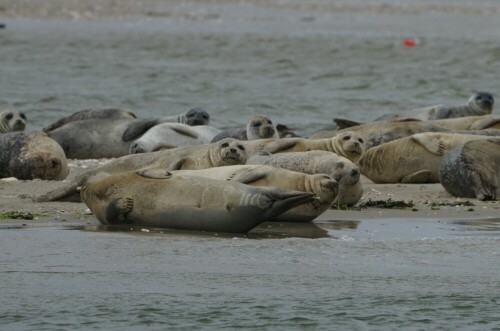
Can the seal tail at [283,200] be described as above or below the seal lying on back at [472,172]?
below

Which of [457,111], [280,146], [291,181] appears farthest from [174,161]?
[457,111]

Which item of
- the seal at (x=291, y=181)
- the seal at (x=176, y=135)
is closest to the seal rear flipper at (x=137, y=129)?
the seal at (x=176, y=135)

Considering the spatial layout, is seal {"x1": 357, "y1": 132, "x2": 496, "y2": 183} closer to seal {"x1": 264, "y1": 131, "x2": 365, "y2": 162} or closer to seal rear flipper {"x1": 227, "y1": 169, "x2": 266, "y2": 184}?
seal {"x1": 264, "y1": 131, "x2": 365, "y2": 162}

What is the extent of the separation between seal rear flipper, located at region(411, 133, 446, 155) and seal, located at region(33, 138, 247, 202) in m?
1.60

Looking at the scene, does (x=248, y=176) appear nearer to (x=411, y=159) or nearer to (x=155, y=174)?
(x=155, y=174)

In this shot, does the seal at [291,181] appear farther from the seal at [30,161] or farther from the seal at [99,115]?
the seal at [99,115]

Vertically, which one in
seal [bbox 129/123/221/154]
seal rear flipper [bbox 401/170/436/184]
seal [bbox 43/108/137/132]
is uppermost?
seal [bbox 43/108/137/132]

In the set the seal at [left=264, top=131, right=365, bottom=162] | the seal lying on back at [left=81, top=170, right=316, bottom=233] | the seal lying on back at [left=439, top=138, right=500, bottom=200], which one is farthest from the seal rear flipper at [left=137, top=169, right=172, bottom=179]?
the seal lying on back at [left=439, top=138, right=500, bottom=200]

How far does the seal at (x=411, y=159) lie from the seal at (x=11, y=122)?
3936 mm

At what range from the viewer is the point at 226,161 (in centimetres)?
996

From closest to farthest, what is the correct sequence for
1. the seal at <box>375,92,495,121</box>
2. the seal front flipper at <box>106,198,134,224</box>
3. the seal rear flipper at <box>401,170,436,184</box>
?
the seal front flipper at <box>106,198,134,224</box> < the seal rear flipper at <box>401,170,436,184</box> < the seal at <box>375,92,495,121</box>

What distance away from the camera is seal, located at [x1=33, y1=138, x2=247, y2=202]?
9.43 meters

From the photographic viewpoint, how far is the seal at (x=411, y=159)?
10.9 m

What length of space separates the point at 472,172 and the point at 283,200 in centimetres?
240
